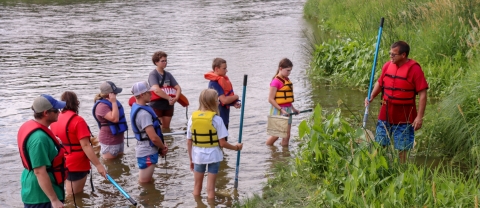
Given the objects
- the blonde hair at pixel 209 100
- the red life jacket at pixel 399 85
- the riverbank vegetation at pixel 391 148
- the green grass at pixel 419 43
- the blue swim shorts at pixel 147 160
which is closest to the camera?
the riverbank vegetation at pixel 391 148

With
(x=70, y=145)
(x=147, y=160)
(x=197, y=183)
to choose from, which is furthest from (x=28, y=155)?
(x=147, y=160)

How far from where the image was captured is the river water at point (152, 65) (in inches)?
340

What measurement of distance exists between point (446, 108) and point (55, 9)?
104ft

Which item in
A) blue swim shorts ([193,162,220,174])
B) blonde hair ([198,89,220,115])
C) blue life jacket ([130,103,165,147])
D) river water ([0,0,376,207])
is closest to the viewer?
blonde hair ([198,89,220,115])

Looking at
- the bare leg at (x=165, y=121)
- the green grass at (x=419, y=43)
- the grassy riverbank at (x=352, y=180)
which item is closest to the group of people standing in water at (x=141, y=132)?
the grassy riverbank at (x=352, y=180)

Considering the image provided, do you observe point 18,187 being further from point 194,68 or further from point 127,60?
point 127,60

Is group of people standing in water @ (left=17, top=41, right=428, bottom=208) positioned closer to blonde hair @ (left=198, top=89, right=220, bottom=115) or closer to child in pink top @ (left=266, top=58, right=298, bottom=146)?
blonde hair @ (left=198, top=89, right=220, bottom=115)

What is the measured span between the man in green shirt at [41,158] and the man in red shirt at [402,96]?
3.78 metres

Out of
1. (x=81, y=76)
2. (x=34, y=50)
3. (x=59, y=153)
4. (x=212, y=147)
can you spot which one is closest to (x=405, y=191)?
(x=212, y=147)

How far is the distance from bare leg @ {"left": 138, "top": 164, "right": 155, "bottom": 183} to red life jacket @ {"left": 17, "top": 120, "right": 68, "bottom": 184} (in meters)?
2.35

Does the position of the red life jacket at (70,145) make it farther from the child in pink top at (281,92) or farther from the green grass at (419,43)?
the green grass at (419,43)

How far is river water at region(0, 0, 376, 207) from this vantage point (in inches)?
340

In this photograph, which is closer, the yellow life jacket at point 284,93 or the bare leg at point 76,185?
the bare leg at point 76,185

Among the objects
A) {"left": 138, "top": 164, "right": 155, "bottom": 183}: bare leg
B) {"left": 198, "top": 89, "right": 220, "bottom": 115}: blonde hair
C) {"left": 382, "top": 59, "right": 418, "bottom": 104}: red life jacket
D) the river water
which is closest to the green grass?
the river water
